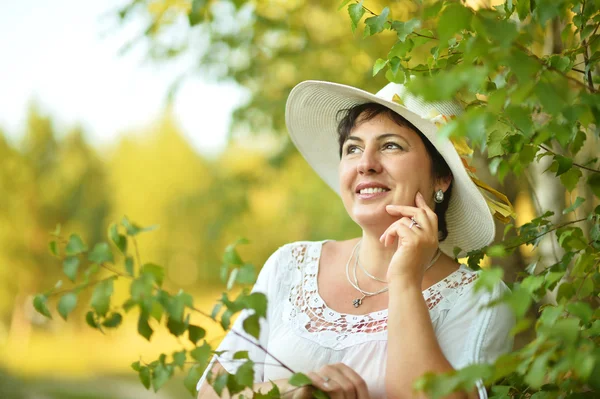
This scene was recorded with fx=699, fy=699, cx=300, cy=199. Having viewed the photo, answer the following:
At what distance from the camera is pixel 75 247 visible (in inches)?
54.3

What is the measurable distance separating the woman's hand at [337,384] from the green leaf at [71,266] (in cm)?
72

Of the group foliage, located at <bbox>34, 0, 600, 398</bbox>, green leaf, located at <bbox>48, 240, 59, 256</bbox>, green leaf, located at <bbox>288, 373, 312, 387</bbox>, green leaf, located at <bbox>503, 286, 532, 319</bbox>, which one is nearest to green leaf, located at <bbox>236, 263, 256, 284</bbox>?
foliage, located at <bbox>34, 0, 600, 398</bbox>

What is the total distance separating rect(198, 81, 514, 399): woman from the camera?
203 centimetres

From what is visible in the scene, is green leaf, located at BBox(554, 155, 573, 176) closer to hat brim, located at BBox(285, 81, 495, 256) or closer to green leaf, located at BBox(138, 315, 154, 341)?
hat brim, located at BBox(285, 81, 495, 256)

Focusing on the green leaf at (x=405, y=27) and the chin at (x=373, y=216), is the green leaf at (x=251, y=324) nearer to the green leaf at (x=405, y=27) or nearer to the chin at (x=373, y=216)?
the green leaf at (x=405, y=27)

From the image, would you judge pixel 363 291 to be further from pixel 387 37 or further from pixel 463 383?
pixel 387 37

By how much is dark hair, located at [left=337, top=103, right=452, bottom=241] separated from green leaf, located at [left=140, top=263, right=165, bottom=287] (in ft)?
4.18

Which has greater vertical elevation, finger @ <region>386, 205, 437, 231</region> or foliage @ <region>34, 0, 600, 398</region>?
finger @ <region>386, 205, 437, 231</region>

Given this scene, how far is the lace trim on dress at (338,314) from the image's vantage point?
2.28 m

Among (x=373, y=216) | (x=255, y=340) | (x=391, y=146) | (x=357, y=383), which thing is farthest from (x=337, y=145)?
(x=357, y=383)

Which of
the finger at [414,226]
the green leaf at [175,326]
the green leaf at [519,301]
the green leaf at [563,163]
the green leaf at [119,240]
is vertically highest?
the finger at [414,226]

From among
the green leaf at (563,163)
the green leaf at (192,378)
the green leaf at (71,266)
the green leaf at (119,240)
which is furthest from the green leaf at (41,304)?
the green leaf at (563,163)

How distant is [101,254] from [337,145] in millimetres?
1641

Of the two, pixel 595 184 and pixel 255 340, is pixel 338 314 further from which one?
pixel 595 184
